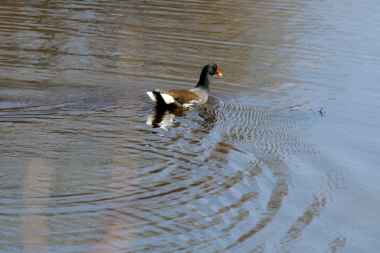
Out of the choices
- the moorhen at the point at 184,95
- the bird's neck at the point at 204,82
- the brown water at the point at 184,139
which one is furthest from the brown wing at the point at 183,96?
the bird's neck at the point at 204,82

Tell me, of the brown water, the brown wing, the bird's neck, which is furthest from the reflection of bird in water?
the bird's neck

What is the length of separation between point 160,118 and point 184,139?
3.88 feet

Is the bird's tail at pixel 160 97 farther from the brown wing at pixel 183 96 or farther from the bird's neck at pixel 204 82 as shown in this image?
the bird's neck at pixel 204 82

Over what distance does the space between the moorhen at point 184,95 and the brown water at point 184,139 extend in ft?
0.56

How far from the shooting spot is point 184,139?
9125 millimetres

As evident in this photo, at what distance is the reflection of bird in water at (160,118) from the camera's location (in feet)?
32.3

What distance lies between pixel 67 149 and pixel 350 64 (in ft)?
25.1

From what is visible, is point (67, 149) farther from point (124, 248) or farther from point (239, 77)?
point (239, 77)

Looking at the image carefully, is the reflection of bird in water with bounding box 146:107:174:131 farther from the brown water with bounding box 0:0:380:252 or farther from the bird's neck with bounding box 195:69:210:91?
the bird's neck with bounding box 195:69:210:91

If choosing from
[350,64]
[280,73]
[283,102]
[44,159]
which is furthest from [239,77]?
[44,159]

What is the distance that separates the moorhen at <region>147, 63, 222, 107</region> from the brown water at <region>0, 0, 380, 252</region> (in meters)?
0.17

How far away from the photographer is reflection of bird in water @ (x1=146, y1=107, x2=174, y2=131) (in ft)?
32.3

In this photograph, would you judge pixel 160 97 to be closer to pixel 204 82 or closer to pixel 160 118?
pixel 160 118

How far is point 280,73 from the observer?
13.3 meters
